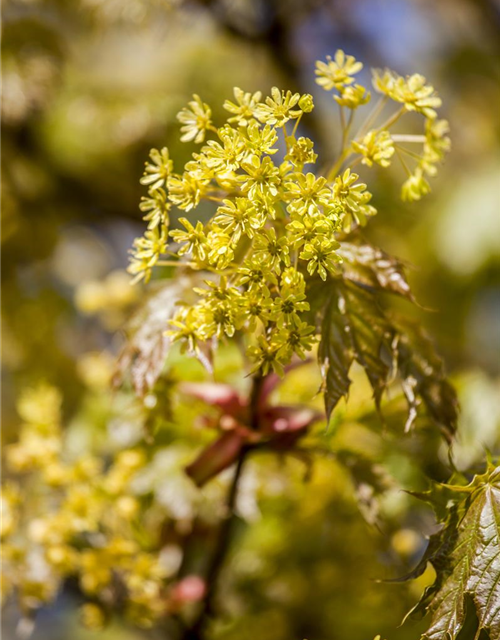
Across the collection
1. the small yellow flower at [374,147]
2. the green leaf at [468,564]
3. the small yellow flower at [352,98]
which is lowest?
the green leaf at [468,564]

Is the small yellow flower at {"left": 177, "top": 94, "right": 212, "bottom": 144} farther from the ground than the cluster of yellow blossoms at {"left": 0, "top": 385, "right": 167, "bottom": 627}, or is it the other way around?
the small yellow flower at {"left": 177, "top": 94, "right": 212, "bottom": 144}

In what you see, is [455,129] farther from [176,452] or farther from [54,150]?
[176,452]

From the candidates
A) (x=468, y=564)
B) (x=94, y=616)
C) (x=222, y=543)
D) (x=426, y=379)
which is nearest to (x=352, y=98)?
(x=426, y=379)

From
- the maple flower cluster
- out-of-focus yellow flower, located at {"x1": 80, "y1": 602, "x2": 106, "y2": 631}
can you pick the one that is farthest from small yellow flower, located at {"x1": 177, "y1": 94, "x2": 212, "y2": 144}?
out-of-focus yellow flower, located at {"x1": 80, "y1": 602, "x2": 106, "y2": 631}

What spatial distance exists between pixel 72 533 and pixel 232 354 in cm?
31

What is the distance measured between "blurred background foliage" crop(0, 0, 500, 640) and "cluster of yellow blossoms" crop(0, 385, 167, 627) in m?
0.07

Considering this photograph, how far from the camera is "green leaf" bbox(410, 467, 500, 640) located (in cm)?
49

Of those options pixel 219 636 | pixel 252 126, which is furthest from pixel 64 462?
pixel 252 126

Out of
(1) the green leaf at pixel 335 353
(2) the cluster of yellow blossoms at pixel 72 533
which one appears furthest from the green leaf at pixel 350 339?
(2) the cluster of yellow blossoms at pixel 72 533

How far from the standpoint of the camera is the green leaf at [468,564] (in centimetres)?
49

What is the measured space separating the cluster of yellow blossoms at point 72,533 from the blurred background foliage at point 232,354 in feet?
0.23

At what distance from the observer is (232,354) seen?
36.2 inches

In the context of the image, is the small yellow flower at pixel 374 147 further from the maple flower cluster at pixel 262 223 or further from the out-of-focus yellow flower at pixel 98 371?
the out-of-focus yellow flower at pixel 98 371

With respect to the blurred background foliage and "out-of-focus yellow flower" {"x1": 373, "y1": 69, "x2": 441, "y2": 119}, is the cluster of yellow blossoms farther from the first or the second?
"out-of-focus yellow flower" {"x1": 373, "y1": 69, "x2": 441, "y2": 119}
